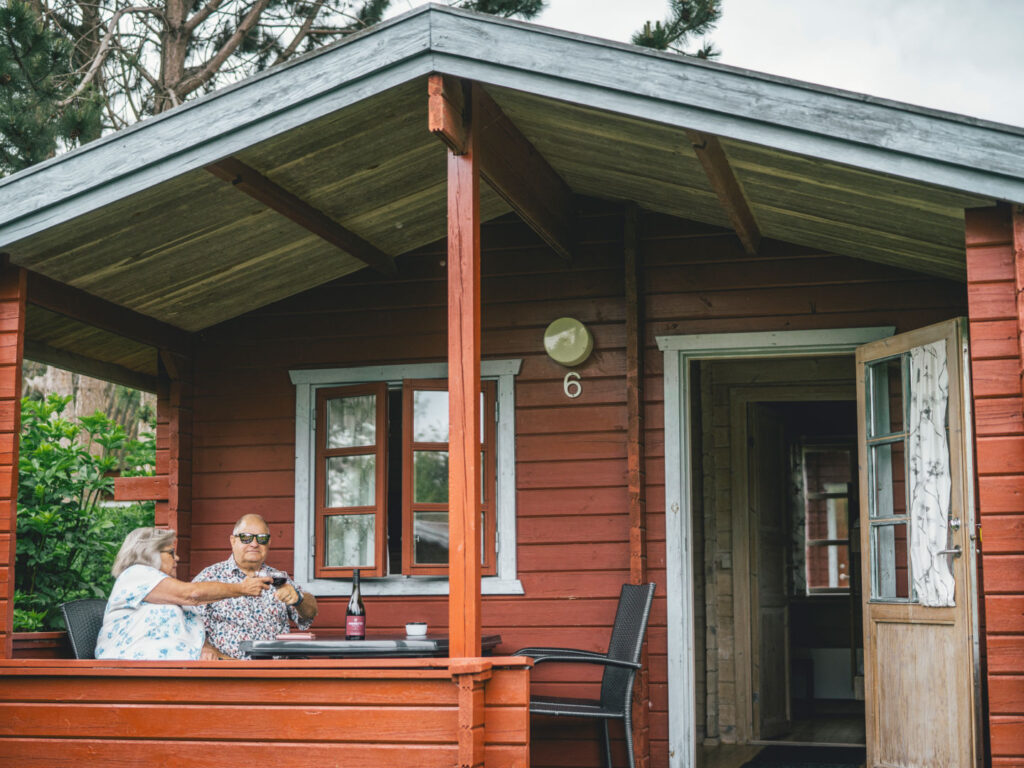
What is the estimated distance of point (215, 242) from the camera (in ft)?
17.6

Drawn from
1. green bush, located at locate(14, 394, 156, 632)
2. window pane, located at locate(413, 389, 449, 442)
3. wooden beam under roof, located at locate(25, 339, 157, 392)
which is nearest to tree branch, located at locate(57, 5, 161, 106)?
green bush, located at locate(14, 394, 156, 632)

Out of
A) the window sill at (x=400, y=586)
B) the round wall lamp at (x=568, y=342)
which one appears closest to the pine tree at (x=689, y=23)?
the round wall lamp at (x=568, y=342)

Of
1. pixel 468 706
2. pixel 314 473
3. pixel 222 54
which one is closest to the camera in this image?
pixel 468 706

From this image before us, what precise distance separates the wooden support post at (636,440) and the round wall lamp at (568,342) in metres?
0.21

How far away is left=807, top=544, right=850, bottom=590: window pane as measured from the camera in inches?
441

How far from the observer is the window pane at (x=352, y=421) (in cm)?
623

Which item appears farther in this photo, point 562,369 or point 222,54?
point 222,54

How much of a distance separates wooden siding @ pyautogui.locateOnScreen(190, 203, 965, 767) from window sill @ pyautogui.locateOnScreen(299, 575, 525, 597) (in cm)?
5

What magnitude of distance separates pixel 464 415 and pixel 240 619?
1860 mm

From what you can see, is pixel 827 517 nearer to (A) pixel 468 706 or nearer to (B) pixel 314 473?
(B) pixel 314 473

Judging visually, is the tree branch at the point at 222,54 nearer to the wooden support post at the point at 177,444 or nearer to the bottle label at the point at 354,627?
the wooden support post at the point at 177,444

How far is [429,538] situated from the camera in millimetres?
6027

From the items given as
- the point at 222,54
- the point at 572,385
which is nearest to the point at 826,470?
the point at 572,385

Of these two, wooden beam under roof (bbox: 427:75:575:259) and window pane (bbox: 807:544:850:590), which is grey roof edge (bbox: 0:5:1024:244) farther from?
window pane (bbox: 807:544:850:590)
